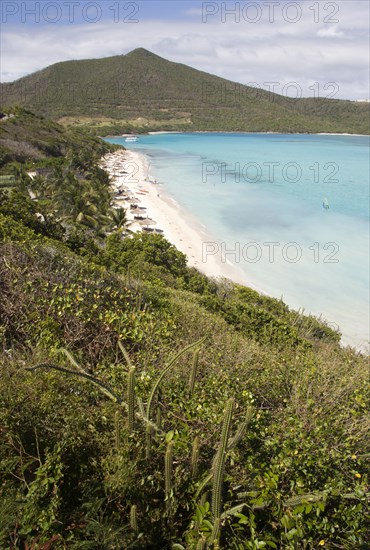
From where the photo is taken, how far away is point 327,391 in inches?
194

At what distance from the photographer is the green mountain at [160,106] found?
490ft

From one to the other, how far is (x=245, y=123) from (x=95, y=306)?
16507cm

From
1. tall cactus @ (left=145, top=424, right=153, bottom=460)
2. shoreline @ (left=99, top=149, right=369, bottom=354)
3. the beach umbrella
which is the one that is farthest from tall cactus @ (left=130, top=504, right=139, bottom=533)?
the beach umbrella

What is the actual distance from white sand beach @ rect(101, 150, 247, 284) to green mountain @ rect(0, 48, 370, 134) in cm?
7905

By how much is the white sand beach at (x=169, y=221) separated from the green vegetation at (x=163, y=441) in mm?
18010

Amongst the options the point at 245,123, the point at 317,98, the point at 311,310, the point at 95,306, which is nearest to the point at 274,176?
the point at 311,310

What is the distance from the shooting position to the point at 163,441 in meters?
3.60

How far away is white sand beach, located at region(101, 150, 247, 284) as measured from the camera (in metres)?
25.4

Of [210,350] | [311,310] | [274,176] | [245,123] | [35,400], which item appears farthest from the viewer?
[245,123]

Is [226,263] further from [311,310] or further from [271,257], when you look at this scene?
[311,310]

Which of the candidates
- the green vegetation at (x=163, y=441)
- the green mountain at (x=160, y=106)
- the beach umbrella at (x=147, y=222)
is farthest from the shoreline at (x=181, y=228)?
the green mountain at (x=160, y=106)

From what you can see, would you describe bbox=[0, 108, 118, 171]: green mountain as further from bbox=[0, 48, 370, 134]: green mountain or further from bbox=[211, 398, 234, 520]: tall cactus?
bbox=[0, 48, 370, 134]: green mountain

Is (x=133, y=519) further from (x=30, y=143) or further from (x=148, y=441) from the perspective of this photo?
(x=30, y=143)

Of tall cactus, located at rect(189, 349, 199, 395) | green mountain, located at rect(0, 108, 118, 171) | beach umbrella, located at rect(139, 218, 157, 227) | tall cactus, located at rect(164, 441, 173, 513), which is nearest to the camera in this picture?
tall cactus, located at rect(164, 441, 173, 513)
